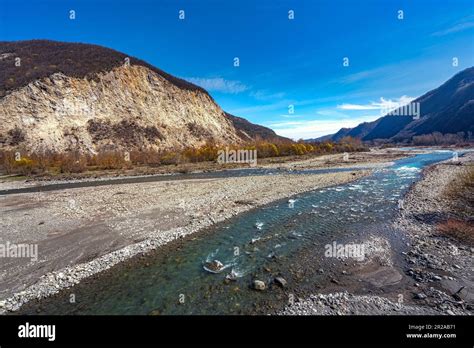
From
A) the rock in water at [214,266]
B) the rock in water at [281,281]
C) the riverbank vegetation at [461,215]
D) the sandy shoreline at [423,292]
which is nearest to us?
the sandy shoreline at [423,292]

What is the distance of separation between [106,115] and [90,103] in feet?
15.2

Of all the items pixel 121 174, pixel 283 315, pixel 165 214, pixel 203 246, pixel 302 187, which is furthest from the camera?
pixel 121 174

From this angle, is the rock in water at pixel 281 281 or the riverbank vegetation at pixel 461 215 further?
the riverbank vegetation at pixel 461 215

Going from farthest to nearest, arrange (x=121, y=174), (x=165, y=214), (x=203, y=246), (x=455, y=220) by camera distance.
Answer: (x=121, y=174) < (x=165, y=214) < (x=455, y=220) < (x=203, y=246)

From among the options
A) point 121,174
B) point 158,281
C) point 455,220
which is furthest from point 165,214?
point 121,174

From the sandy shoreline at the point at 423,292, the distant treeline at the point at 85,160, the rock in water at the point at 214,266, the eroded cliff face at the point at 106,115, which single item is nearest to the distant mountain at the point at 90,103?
the eroded cliff face at the point at 106,115

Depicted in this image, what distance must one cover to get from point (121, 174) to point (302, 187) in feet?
98.6

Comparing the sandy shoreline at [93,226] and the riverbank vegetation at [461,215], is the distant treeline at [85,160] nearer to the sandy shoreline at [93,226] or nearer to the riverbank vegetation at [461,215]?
the sandy shoreline at [93,226]

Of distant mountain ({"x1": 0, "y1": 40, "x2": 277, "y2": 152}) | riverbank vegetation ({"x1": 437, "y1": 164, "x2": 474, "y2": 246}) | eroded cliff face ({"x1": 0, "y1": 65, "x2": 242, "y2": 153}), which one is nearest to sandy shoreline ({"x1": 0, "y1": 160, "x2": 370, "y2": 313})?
riverbank vegetation ({"x1": 437, "y1": 164, "x2": 474, "y2": 246})

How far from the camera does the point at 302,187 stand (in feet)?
75.0

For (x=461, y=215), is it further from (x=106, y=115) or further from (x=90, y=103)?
(x=90, y=103)

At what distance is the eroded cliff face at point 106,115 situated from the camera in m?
48.3
